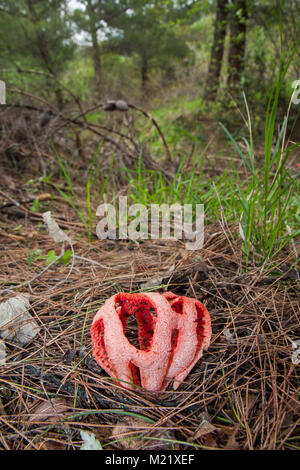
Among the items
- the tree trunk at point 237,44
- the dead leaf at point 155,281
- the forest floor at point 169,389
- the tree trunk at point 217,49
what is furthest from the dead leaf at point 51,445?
the tree trunk at point 217,49

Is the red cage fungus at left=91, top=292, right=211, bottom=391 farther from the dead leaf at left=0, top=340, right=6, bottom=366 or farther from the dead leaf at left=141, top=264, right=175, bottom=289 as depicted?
the dead leaf at left=0, top=340, right=6, bottom=366

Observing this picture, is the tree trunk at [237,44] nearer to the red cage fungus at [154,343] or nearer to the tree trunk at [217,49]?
the tree trunk at [217,49]

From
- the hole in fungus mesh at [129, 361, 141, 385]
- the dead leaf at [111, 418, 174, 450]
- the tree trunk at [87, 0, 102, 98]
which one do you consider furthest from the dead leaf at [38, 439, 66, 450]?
the tree trunk at [87, 0, 102, 98]

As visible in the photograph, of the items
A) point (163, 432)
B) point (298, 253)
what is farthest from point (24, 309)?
point (298, 253)

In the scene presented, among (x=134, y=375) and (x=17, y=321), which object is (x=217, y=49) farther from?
(x=134, y=375)

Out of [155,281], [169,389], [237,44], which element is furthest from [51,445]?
[237,44]
